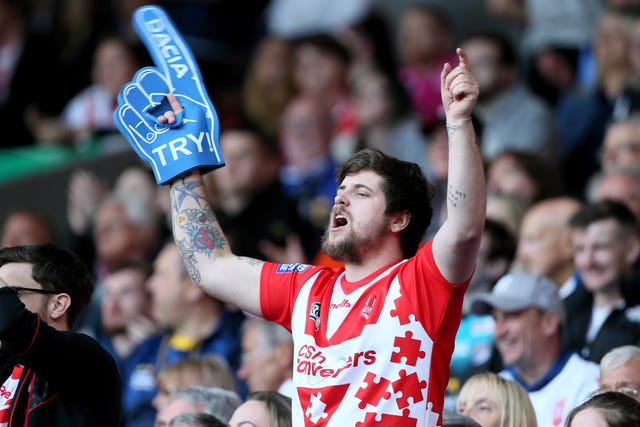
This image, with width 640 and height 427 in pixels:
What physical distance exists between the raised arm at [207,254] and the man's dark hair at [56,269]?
391 millimetres

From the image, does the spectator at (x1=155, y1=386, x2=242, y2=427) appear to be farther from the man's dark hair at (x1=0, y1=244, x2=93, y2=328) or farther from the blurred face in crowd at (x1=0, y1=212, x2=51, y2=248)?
the blurred face in crowd at (x1=0, y1=212, x2=51, y2=248)

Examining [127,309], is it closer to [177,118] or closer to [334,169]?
[334,169]

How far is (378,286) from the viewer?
423cm

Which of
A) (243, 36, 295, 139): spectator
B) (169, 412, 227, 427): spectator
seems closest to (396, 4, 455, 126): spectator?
(243, 36, 295, 139): spectator

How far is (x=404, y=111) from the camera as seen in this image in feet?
30.6

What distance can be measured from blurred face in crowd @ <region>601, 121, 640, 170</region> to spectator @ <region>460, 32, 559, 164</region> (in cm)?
82

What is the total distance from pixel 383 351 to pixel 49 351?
1.11 m

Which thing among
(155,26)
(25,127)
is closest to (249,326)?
(155,26)

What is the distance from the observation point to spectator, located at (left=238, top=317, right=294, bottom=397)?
6.50m

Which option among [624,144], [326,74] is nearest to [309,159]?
[326,74]

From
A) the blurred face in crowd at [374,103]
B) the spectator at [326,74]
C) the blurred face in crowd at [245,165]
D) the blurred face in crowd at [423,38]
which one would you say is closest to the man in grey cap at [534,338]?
the blurred face in crowd at [245,165]

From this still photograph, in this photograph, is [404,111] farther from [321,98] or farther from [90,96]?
[90,96]

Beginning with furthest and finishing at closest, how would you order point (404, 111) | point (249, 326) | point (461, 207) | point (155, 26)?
point (404, 111) → point (249, 326) → point (155, 26) → point (461, 207)

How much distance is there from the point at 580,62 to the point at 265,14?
3.25m
